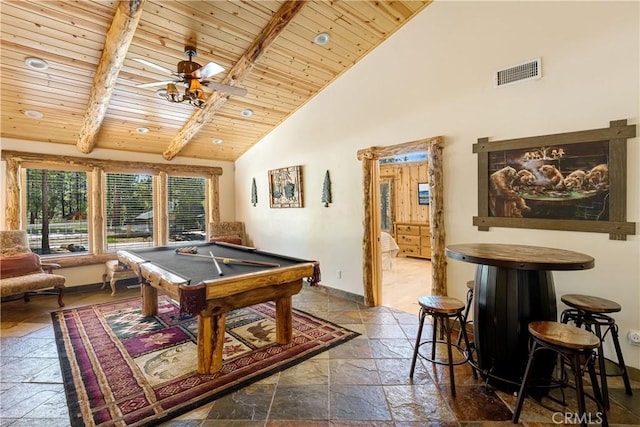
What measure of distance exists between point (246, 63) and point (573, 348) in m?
4.14

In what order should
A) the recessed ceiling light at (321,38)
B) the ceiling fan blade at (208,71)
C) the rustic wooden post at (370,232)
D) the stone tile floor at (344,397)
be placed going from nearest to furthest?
the stone tile floor at (344,397)
the ceiling fan blade at (208,71)
the recessed ceiling light at (321,38)
the rustic wooden post at (370,232)

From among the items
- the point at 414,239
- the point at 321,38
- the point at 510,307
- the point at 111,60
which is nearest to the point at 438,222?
the point at 510,307

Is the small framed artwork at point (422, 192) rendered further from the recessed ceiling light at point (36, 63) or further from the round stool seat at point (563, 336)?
the recessed ceiling light at point (36, 63)

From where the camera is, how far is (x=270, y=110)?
526 cm

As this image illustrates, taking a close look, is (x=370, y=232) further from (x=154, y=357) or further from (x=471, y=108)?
(x=154, y=357)

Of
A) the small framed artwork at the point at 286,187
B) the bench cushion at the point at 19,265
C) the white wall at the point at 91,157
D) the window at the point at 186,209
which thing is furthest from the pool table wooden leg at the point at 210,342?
the window at the point at 186,209

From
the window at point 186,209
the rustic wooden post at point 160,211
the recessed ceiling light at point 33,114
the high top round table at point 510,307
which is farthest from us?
the window at point 186,209

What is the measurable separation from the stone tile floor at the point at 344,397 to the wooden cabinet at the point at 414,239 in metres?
4.75

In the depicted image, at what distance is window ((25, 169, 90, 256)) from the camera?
5.04 metres

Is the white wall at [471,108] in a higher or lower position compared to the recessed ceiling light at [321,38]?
lower

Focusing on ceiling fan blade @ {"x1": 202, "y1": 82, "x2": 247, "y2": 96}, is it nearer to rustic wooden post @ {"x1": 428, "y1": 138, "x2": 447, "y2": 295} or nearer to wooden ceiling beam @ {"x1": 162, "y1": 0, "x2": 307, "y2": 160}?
wooden ceiling beam @ {"x1": 162, "y1": 0, "x2": 307, "y2": 160}

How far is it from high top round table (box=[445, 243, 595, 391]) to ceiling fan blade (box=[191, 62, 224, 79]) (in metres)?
2.69

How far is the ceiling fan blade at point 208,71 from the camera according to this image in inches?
114

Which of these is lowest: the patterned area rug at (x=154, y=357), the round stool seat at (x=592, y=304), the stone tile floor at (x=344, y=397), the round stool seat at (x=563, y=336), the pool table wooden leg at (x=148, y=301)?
the stone tile floor at (x=344, y=397)
